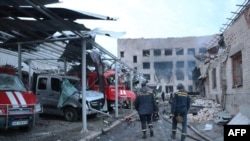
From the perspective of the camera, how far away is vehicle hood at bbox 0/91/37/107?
10.3 metres

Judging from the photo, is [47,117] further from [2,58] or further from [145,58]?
[145,58]

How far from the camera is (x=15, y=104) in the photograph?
33.9 ft

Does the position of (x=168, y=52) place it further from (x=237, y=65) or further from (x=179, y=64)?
(x=237, y=65)

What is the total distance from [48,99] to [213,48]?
1539 cm

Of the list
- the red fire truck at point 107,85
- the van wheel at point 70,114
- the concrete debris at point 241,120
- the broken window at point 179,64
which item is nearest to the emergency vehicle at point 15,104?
the van wheel at point 70,114

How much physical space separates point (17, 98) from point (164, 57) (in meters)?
57.8

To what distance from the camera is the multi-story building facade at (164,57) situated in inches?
2557

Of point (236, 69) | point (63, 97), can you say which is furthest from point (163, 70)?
point (63, 97)

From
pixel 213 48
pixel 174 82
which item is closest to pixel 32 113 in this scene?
pixel 213 48

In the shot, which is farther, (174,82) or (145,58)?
(145,58)

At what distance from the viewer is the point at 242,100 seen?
44.6 ft

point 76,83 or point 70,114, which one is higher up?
point 76,83

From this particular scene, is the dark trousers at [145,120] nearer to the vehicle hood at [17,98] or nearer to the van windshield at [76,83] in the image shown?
the vehicle hood at [17,98]

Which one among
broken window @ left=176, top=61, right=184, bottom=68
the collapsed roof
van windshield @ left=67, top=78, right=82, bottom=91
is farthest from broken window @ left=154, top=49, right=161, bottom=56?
the collapsed roof
